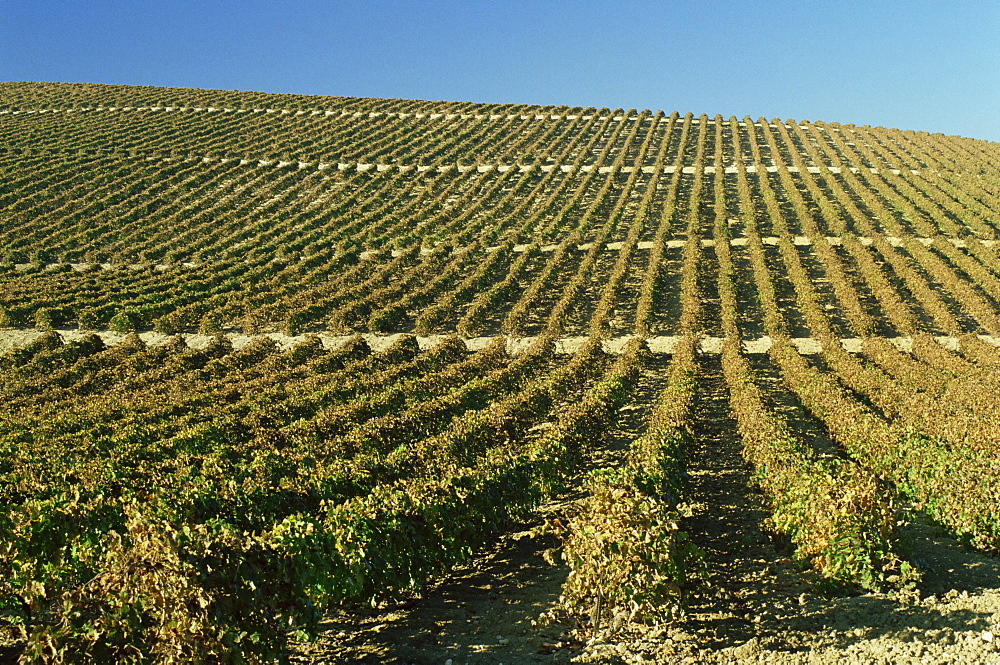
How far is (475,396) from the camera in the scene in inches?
813

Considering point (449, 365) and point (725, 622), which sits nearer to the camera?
point (725, 622)

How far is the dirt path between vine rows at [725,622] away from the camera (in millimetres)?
8656

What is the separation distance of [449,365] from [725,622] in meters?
16.9

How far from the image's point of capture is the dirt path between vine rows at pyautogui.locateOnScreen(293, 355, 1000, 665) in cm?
866

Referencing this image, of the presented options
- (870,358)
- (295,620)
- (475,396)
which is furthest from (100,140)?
(295,620)

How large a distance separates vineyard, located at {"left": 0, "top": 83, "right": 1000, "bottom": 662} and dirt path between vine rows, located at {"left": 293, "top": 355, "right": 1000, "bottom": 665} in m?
0.34

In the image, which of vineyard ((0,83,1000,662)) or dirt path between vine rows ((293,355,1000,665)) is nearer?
dirt path between vine rows ((293,355,1000,665))

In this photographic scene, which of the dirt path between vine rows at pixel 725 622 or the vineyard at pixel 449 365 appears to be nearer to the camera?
the dirt path between vine rows at pixel 725 622

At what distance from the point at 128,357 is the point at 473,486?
65.1 ft

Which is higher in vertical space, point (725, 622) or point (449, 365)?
point (449, 365)

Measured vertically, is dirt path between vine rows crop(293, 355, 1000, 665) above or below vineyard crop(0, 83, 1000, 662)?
below

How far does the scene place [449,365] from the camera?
25.4 metres

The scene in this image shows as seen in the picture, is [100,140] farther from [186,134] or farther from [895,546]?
[895,546]

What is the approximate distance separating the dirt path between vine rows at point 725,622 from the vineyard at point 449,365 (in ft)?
1.10
